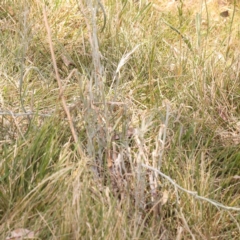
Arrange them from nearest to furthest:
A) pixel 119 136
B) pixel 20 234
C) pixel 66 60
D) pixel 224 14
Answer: pixel 20 234 → pixel 119 136 → pixel 66 60 → pixel 224 14

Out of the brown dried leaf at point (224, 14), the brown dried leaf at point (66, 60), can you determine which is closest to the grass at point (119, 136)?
the brown dried leaf at point (66, 60)

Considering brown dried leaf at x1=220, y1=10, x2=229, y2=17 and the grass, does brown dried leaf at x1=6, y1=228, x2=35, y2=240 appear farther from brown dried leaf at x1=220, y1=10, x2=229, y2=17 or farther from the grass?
brown dried leaf at x1=220, y1=10, x2=229, y2=17

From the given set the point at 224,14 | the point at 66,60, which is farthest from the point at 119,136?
the point at 224,14

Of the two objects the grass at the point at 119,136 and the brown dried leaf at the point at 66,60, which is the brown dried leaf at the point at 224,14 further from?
the brown dried leaf at the point at 66,60

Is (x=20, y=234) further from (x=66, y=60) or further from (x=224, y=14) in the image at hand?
(x=224, y=14)

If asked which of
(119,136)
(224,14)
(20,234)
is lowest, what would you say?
(20,234)

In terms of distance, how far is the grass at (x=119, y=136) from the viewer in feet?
5.96

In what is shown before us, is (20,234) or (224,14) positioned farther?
(224,14)

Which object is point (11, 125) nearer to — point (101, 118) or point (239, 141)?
point (101, 118)

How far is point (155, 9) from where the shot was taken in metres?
3.55

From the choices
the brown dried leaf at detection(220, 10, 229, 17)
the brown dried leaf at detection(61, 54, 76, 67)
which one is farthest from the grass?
the brown dried leaf at detection(220, 10, 229, 17)

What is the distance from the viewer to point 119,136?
7.20ft

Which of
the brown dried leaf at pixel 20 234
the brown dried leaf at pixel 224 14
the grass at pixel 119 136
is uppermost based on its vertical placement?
the brown dried leaf at pixel 224 14

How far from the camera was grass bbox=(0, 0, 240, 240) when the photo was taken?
5.96 ft
